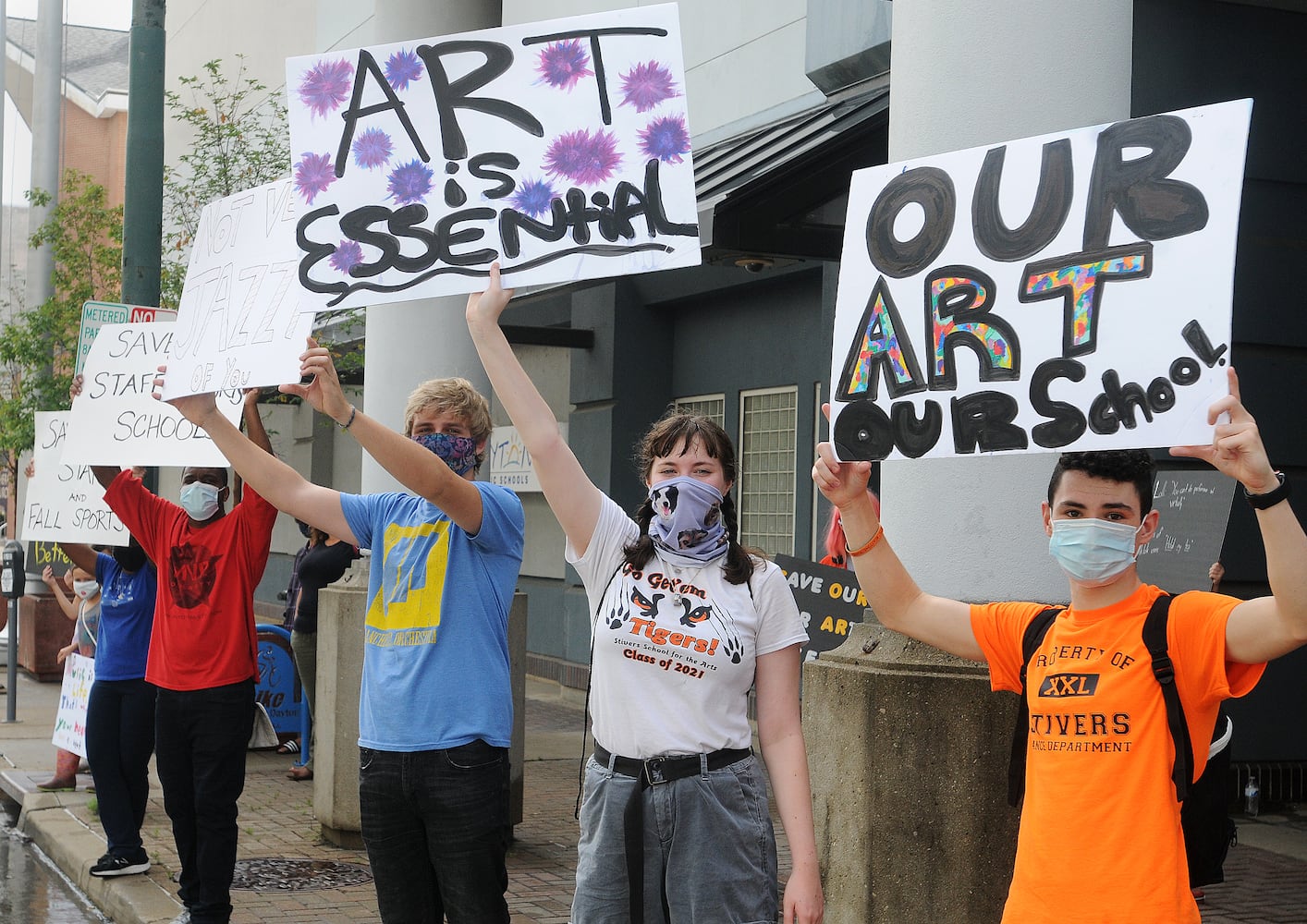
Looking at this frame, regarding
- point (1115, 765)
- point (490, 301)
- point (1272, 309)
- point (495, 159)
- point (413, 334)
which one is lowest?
point (1115, 765)

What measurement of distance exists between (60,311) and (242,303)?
10414 millimetres

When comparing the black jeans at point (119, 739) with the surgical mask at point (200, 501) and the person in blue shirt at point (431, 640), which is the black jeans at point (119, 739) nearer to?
the surgical mask at point (200, 501)

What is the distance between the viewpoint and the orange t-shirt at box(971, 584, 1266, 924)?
293 centimetres

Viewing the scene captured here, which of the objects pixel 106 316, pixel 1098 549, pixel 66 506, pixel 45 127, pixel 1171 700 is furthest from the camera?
pixel 45 127

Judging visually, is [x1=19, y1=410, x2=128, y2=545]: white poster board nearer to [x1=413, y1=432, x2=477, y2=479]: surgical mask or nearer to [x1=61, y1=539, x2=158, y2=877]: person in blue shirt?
[x1=61, y1=539, x2=158, y2=877]: person in blue shirt

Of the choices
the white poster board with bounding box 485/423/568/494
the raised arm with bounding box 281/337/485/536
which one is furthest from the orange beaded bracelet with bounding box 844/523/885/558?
the white poster board with bounding box 485/423/568/494

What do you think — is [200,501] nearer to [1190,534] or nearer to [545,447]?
[545,447]

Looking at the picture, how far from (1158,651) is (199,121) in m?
11.5

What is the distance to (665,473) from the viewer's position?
354 centimetres

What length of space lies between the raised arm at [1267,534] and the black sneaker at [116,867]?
5.87 m

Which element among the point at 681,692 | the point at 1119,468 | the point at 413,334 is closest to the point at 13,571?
the point at 413,334

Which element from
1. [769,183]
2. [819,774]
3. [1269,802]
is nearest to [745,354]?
[769,183]

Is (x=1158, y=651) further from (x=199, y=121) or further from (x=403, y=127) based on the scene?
(x=199, y=121)

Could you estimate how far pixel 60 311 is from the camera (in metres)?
14.3
